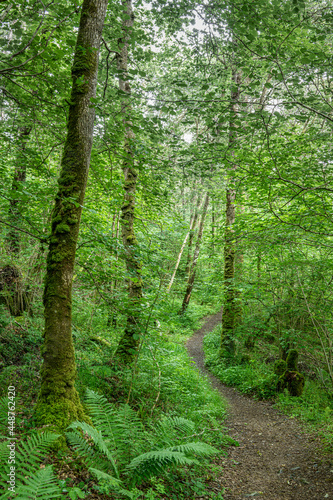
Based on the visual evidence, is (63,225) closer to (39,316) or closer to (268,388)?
(39,316)

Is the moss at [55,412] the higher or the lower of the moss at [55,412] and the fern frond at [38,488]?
the higher

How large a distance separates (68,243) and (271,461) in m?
5.22

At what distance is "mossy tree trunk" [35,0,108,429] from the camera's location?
8.91ft

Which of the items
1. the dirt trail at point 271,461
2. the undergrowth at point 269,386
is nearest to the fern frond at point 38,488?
the dirt trail at point 271,461

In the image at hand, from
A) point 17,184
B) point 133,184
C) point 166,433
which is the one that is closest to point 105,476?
point 166,433

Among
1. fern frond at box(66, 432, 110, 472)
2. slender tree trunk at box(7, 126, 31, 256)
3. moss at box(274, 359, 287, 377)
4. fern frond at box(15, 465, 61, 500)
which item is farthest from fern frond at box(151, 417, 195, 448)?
moss at box(274, 359, 287, 377)

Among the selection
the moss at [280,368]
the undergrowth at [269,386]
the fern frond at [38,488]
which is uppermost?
the fern frond at [38,488]

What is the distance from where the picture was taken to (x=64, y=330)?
281 cm

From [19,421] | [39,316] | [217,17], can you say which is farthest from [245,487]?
[217,17]

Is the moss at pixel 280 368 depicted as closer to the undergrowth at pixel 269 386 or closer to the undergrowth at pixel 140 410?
the undergrowth at pixel 269 386

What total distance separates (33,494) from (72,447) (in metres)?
0.69

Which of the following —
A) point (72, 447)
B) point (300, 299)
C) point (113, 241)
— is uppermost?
point (113, 241)

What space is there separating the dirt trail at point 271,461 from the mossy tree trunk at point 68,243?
275cm

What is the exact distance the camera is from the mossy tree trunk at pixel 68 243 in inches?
107
